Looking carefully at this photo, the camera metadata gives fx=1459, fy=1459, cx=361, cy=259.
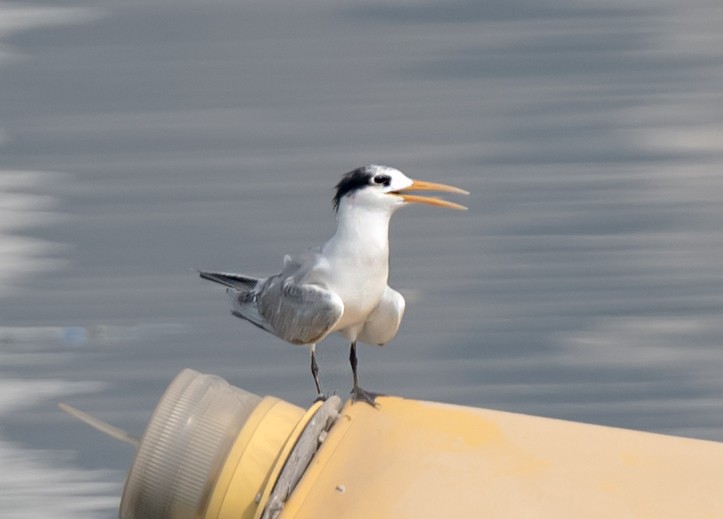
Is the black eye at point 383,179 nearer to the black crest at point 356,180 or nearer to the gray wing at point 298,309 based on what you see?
the black crest at point 356,180

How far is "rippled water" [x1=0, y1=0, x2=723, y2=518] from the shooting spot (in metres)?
2.97

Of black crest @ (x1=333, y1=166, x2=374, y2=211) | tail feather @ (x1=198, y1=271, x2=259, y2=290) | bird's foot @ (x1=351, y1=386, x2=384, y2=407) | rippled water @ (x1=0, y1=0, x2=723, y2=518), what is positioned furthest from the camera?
rippled water @ (x1=0, y1=0, x2=723, y2=518)

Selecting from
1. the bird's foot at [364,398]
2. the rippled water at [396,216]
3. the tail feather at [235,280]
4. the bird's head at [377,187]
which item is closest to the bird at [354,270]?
the bird's head at [377,187]

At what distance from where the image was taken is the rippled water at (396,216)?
9.76ft

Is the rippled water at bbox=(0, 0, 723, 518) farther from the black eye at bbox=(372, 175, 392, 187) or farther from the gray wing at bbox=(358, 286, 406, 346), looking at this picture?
the black eye at bbox=(372, 175, 392, 187)

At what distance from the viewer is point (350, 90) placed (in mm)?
3227

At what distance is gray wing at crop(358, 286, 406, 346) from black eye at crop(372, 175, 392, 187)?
0.17 metres

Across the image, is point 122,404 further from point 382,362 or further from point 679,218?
point 679,218

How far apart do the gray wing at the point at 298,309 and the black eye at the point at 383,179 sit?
18 centimetres

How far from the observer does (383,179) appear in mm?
2170

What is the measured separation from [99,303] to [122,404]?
25cm

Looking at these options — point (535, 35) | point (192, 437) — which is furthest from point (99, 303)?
point (192, 437)

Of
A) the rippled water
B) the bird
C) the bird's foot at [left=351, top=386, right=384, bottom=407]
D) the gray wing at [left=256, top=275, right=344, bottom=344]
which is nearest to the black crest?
the bird

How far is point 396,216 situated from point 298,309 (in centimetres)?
96
